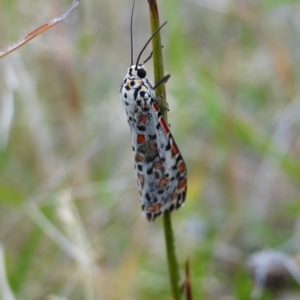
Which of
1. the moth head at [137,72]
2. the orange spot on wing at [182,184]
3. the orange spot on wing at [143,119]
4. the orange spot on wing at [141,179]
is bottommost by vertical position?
the orange spot on wing at [182,184]

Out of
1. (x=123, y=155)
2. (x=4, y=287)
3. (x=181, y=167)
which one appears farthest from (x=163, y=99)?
(x=123, y=155)

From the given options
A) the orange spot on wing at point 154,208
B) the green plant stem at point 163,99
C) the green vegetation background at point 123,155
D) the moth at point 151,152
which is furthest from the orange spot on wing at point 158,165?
the green vegetation background at point 123,155

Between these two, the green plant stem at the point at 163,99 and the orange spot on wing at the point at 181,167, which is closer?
the green plant stem at the point at 163,99

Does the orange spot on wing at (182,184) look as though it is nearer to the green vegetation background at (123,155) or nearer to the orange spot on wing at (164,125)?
the orange spot on wing at (164,125)

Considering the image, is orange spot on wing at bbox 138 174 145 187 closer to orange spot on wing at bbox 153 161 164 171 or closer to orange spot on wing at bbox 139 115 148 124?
orange spot on wing at bbox 153 161 164 171

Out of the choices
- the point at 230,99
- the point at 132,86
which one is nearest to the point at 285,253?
the point at 230,99

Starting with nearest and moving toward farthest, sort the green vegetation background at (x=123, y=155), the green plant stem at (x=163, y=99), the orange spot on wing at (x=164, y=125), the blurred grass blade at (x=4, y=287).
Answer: the green plant stem at (x=163, y=99) → the orange spot on wing at (x=164, y=125) → the blurred grass blade at (x=4, y=287) → the green vegetation background at (x=123, y=155)

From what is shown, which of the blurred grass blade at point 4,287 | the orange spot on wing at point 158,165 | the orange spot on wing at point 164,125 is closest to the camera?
the orange spot on wing at point 164,125

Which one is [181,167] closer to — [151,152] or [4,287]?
[151,152]
